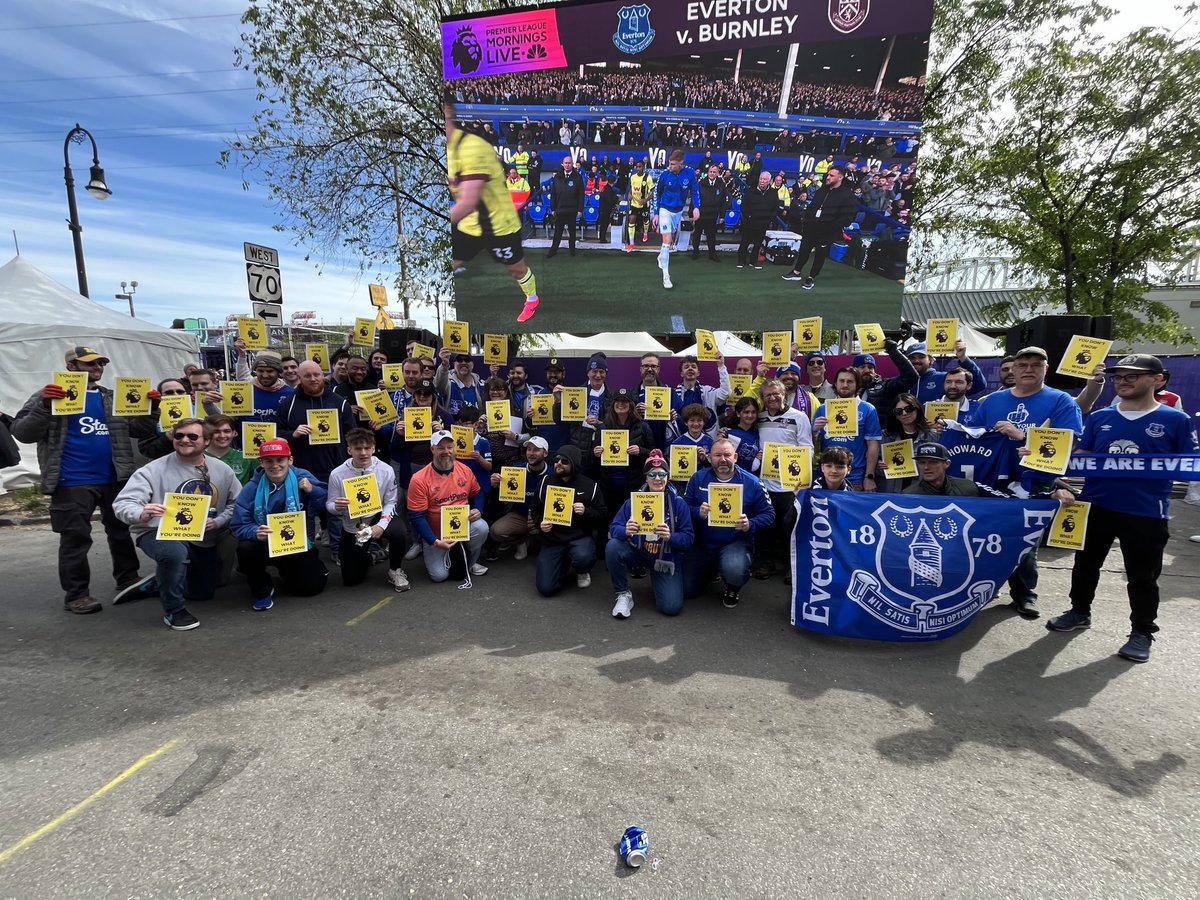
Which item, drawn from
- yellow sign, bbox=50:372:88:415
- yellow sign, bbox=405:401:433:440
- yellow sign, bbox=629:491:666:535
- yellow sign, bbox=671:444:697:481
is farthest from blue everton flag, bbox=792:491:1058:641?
Answer: yellow sign, bbox=50:372:88:415

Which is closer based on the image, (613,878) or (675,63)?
(613,878)

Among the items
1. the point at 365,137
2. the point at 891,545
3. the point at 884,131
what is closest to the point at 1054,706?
the point at 891,545

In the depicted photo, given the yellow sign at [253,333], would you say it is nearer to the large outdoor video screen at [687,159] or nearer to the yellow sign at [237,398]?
the yellow sign at [237,398]

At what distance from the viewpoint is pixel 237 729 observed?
10.6ft

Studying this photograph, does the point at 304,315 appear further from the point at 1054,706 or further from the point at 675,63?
the point at 1054,706

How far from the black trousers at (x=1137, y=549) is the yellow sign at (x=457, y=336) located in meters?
6.88

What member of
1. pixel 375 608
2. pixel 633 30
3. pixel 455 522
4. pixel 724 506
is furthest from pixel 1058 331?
pixel 375 608

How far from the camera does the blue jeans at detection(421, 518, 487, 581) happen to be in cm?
571

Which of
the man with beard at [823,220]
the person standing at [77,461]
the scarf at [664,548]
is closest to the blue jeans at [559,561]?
the scarf at [664,548]

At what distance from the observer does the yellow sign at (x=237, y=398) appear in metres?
6.05

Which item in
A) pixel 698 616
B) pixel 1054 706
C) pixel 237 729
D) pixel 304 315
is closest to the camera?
pixel 237 729

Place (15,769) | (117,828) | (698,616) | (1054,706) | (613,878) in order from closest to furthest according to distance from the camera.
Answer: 1. (613,878)
2. (117,828)
3. (15,769)
4. (1054,706)
5. (698,616)

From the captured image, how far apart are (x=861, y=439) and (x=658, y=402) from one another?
2157mm

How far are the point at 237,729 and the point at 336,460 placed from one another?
3.60 metres
